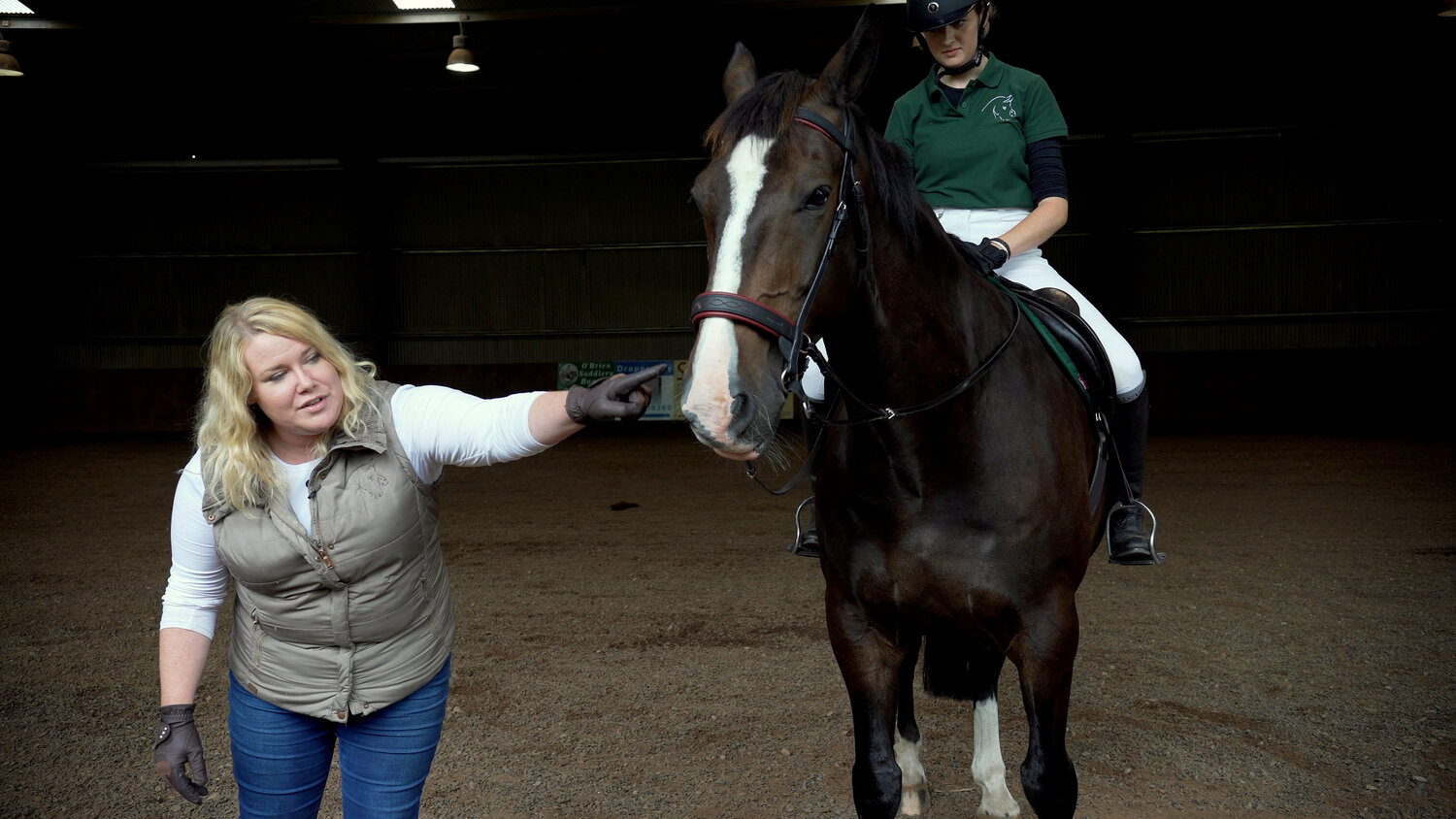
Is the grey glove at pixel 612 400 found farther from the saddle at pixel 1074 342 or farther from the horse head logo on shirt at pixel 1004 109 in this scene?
the horse head logo on shirt at pixel 1004 109

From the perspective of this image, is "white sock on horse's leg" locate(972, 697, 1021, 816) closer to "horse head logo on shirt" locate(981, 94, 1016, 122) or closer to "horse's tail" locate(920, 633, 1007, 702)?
"horse's tail" locate(920, 633, 1007, 702)

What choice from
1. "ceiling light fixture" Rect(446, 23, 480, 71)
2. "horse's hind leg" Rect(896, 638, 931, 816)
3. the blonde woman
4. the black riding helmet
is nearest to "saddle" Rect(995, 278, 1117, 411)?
the black riding helmet

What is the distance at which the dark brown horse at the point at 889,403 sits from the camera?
1710 mm

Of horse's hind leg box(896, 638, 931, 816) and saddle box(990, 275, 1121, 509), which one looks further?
horse's hind leg box(896, 638, 931, 816)

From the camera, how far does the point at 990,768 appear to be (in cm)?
314

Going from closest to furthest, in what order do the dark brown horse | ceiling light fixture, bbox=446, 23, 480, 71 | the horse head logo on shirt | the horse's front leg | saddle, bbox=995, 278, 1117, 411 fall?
1. the dark brown horse
2. the horse's front leg
3. saddle, bbox=995, 278, 1117, 411
4. the horse head logo on shirt
5. ceiling light fixture, bbox=446, 23, 480, 71

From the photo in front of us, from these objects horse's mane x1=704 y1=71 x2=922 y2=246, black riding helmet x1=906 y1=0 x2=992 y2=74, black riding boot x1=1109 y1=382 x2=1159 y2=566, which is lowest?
black riding boot x1=1109 y1=382 x2=1159 y2=566

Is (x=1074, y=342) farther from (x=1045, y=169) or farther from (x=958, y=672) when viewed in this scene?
(x=958, y=672)

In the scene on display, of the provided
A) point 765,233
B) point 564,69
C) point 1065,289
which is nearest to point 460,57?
point 564,69

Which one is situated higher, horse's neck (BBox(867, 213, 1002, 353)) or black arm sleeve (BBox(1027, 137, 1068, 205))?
black arm sleeve (BBox(1027, 137, 1068, 205))

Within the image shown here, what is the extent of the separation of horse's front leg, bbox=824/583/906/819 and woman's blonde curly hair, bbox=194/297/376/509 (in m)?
1.31

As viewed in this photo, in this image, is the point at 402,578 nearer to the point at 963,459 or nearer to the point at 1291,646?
the point at 963,459

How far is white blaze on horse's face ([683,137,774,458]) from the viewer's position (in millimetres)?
1554

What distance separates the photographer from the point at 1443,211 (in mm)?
18688
